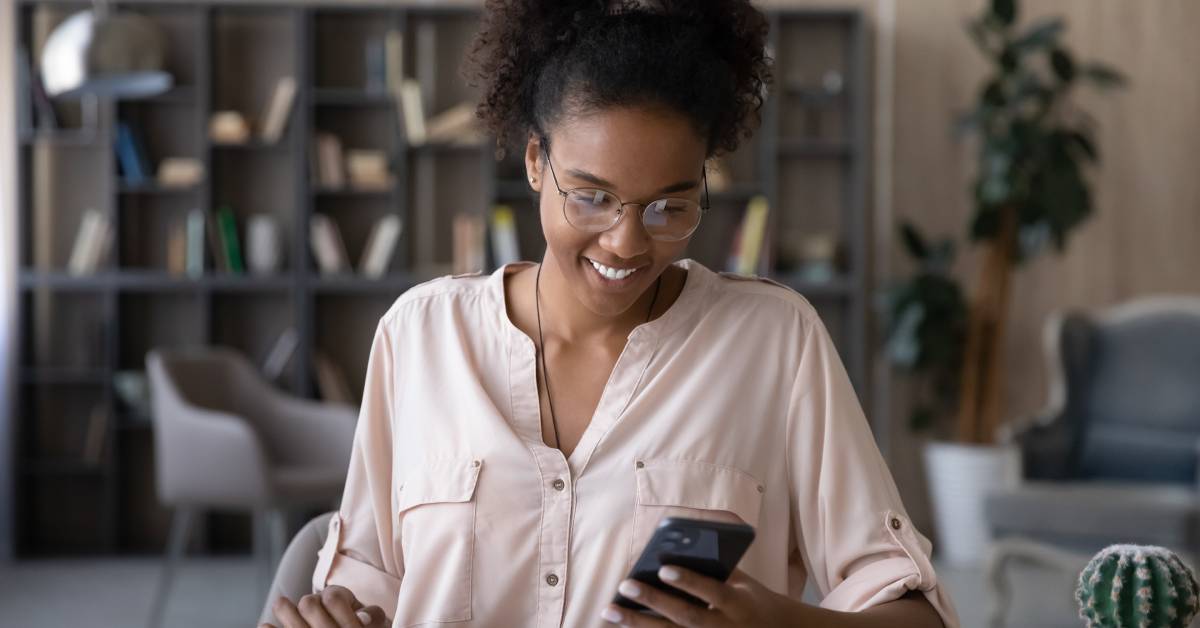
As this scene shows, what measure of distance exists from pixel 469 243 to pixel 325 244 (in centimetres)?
60

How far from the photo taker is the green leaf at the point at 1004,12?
16.8ft

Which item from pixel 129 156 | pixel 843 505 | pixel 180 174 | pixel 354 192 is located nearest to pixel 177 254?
pixel 180 174

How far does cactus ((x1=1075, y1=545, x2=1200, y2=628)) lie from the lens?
1.04m

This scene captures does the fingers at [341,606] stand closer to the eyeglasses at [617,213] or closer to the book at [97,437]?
the eyeglasses at [617,213]

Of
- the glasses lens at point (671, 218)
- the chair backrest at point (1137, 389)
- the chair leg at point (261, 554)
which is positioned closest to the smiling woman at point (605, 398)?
the glasses lens at point (671, 218)

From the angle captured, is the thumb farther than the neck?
No

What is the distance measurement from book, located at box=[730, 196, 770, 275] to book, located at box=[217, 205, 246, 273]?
6.91ft

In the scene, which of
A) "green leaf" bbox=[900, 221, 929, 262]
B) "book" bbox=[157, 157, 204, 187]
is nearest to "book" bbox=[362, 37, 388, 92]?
"book" bbox=[157, 157, 204, 187]

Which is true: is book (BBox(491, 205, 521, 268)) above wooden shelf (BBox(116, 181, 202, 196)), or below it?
below

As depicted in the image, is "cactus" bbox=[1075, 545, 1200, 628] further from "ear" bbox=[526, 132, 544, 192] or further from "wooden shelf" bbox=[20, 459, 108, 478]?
"wooden shelf" bbox=[20, 459, 108, 478]

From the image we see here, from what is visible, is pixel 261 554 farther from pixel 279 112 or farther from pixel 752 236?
pixel 752 236

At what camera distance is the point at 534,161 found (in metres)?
1.52

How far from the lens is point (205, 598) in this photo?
4621mm

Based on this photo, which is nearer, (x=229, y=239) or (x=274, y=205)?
(x=229, y=239)
